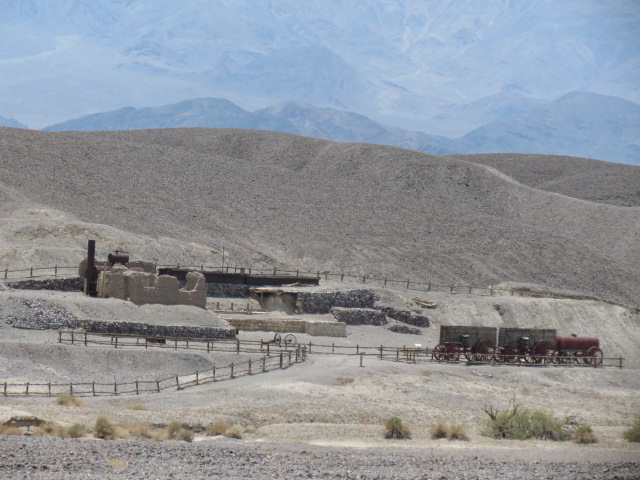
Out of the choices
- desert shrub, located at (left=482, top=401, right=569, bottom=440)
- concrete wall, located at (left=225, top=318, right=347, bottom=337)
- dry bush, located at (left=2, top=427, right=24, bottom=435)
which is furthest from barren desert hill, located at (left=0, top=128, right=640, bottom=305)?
desert shrub, located at (left=482, top=401, right=569, bottom=440)

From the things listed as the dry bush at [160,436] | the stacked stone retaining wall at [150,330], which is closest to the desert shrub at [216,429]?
the dry bush at [160,436]

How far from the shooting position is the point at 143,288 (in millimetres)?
53312

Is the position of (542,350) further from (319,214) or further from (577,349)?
(319,214)

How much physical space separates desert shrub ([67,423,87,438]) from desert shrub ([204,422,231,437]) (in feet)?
13.7

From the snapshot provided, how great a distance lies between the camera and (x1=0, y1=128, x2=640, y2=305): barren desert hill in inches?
3538

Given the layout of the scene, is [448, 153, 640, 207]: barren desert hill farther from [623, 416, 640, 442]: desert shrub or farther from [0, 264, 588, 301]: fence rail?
[623, 416, 640, 442]: desert shrub

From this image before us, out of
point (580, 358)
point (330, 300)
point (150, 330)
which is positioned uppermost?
point (330, 300)

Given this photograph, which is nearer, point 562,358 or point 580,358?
point 562,358

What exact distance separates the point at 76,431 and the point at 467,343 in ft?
95.0

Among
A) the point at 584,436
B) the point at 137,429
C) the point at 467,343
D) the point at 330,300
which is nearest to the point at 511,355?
the point at 467,343

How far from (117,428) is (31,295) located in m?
24.6

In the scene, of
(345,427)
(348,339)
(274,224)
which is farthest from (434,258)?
(345,427)

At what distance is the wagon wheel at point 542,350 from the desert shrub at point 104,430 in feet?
101

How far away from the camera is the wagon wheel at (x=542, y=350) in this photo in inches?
2159
